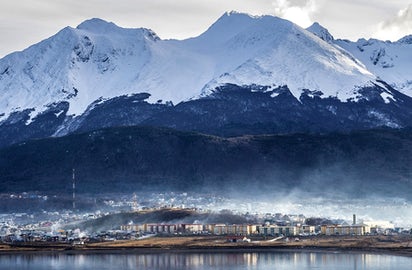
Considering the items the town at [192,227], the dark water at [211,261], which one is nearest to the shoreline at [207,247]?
the dark water at [211,261]

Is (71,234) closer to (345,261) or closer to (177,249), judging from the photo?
(177,249)

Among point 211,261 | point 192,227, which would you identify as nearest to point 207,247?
point 211,261

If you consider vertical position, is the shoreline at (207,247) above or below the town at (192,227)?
below

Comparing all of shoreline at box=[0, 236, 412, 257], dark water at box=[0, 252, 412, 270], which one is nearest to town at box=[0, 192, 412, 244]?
shoreline at box=[0, 236, 412, 257]

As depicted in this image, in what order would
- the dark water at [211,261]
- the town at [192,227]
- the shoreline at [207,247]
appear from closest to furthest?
the dark water at [211,261], the shoreline at [207,247], the town at [192,227]

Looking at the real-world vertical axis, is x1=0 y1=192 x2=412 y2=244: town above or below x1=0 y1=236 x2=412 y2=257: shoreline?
above

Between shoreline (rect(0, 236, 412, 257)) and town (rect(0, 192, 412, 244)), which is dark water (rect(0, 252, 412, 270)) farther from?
town (rect(0, 192, 412, 244))

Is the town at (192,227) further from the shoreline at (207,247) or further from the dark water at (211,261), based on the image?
the dark water at (211,261)

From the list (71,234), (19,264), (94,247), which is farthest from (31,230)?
(19,264)
